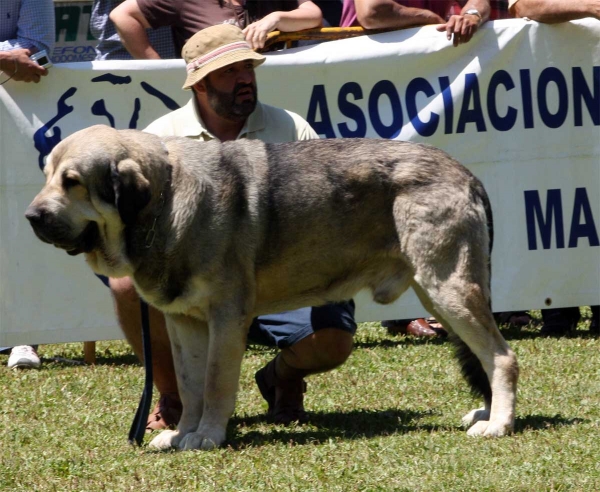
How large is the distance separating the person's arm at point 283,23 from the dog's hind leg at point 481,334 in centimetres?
260

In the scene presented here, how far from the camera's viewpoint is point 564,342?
23.7 ft

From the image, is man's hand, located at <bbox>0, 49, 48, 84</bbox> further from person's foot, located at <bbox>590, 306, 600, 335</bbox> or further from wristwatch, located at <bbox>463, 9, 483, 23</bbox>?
person's foot, located at <bbox>590, 306, 600, 335</bbox>

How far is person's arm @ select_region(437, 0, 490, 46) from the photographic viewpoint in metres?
7.18

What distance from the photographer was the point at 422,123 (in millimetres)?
7320

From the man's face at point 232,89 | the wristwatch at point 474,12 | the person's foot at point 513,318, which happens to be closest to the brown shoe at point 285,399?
the man's face at point 232,89

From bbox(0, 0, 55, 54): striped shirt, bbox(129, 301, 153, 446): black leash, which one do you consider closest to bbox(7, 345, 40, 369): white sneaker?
bbox(0, 0, 55, 54): striped shirt

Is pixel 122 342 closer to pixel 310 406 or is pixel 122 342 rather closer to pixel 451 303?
pixel 310 406

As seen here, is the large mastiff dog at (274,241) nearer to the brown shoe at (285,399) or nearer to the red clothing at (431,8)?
the brown shoe at (285,399)

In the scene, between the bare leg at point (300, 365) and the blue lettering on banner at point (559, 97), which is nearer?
the bare leg at point (300, 365)

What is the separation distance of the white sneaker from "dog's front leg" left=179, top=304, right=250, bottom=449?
244 centimetres

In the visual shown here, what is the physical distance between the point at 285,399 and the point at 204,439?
2.74 feet

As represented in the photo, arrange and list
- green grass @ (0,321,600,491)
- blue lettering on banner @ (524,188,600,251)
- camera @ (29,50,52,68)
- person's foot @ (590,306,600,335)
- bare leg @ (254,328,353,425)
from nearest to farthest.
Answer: green grass @ (0,321,600,491), bare leg @ (254,328,353,425), camera @ (29,50,52,68), blue lettering on banner @ (524,188,600,251), person's foot @ (590,306,600,335)

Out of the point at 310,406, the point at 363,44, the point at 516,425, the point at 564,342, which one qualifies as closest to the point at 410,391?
the point at 310,406

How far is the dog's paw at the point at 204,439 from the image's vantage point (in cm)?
489
